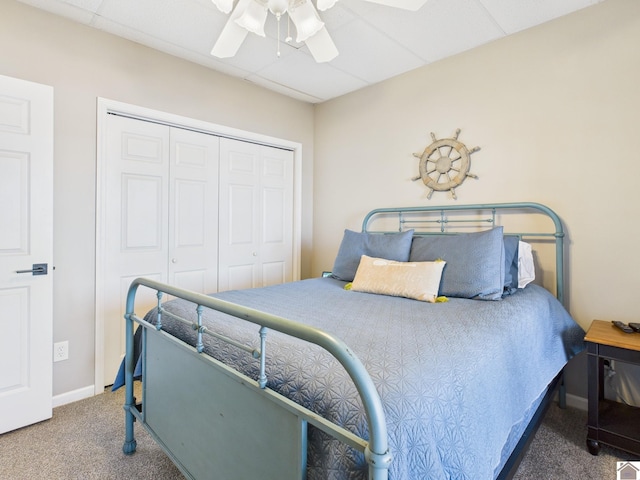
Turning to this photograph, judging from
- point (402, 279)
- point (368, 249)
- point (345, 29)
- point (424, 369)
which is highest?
point (345, 29)

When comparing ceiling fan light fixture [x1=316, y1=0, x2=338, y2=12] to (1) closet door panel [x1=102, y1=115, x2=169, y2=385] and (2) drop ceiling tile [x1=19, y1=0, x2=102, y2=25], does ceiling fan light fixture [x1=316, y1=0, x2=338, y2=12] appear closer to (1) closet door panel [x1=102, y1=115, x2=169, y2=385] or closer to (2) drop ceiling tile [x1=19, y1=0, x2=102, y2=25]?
(2) drop ceiling tile [x1=19, y1=0, x2=102, y2=25]

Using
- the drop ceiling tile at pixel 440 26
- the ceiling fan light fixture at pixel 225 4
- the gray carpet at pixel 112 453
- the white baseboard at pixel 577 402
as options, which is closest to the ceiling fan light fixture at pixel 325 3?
the ceiling fan light fixture at pixel 225 4

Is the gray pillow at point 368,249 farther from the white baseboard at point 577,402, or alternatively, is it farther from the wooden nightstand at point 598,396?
the white baseboard at point 577,402

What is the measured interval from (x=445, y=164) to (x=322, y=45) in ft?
4.33

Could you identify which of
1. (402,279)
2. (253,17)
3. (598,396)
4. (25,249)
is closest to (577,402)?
(598,396)

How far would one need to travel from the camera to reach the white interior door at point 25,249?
74.7 inches

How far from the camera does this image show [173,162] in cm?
270

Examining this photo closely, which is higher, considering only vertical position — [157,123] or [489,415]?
[157,123]

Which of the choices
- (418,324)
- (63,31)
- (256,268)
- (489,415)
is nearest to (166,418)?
(418,324)

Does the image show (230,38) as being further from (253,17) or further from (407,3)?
(407,3)

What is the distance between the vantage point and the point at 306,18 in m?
1.68

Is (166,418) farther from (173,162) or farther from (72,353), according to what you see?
(173,162)

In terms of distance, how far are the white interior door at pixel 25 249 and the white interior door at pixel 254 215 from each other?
4.08 feet

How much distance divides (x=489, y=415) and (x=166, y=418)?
1.27m
